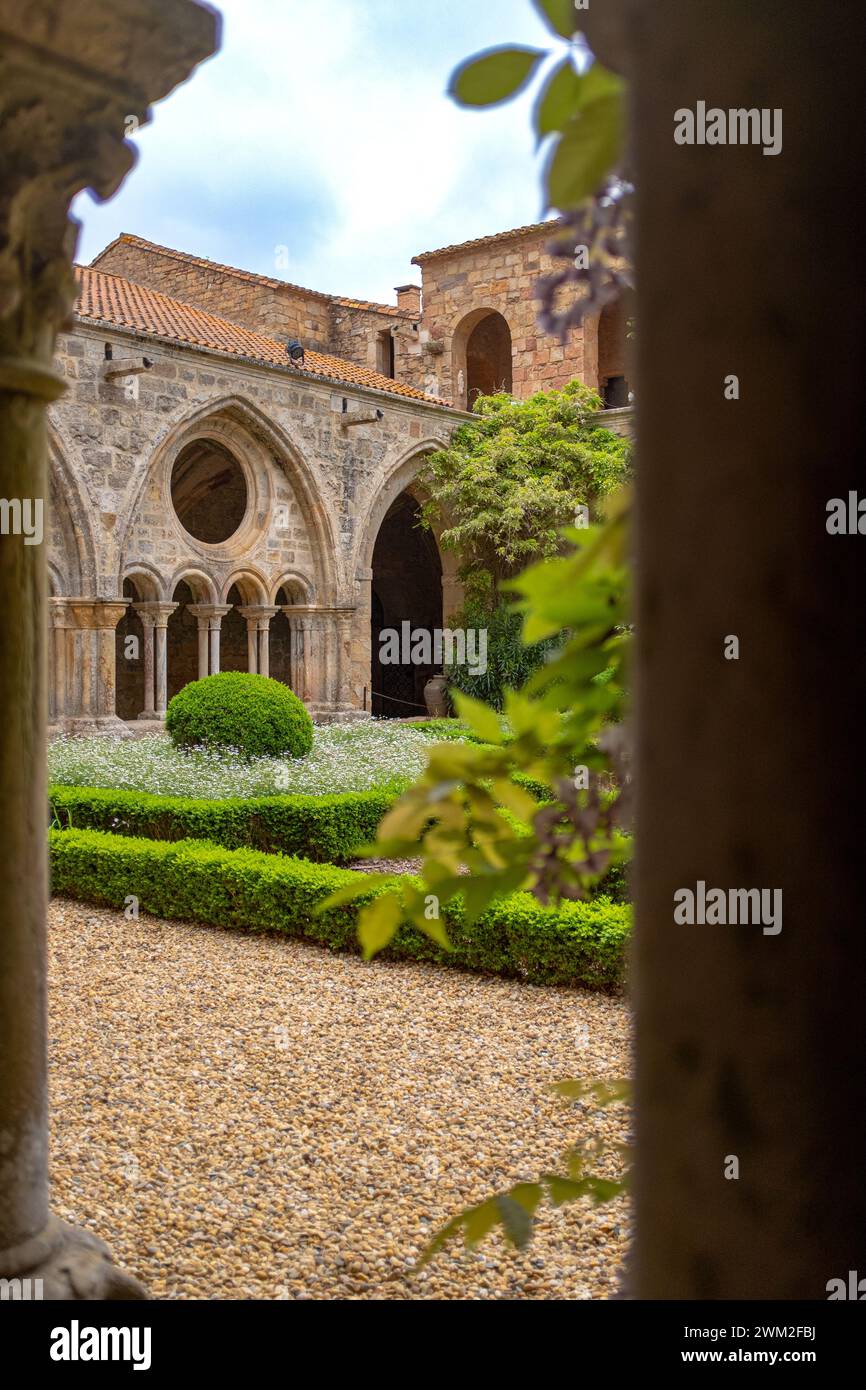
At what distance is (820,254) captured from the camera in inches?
27.1

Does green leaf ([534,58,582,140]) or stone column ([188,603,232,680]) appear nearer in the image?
green leaf ([534,58,582,140])

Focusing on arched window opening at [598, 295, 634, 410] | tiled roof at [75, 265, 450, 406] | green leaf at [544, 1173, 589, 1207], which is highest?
arched window opening at [598, 295, 634, 410]

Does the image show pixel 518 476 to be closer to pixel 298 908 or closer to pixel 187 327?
pixel 187 327

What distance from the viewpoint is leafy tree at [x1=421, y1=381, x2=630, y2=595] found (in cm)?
1731

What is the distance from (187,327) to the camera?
1537 cm

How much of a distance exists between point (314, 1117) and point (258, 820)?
4.24 m

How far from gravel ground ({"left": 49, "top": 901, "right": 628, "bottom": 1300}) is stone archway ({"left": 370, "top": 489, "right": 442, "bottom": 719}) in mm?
17134

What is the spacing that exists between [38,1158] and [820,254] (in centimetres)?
183

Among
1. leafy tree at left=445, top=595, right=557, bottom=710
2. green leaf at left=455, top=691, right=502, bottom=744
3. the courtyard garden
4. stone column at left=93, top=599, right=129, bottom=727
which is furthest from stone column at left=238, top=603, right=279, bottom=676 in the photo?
green leaf at left=455, top=691, right=502, bottom=744

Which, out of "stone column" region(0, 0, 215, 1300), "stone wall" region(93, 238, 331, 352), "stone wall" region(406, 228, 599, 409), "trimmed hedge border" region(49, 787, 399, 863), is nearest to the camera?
"stone column" region(0, 0, 215, 1300)

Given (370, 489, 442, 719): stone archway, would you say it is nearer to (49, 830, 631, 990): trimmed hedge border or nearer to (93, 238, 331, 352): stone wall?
(93, 238, 331, 352): stone wall

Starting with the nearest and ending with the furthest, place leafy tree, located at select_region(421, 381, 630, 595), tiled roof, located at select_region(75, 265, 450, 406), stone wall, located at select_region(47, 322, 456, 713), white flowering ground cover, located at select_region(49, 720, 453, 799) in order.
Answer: white flowering ground cover, located at select_region(49, 720, 453, 799), stone wall, located at select_region(47, 322, 456, 713), tiled roof, located at select_region(75, 265, 450, 406), leafy tree, located at select_region(421, 381, 630, 595)

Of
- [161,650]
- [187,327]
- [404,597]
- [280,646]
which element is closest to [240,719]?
[161,650]

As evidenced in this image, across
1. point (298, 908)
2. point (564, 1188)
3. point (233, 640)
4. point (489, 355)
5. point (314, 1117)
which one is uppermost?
point (489, 355)
